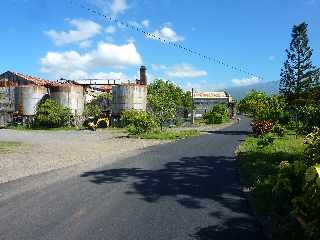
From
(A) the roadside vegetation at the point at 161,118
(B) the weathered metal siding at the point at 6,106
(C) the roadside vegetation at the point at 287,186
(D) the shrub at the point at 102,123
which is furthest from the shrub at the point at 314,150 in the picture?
(B) the weathered metal siding at the point at 6,106

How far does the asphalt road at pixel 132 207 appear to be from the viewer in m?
8.27

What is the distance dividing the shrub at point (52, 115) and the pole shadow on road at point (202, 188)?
110ft

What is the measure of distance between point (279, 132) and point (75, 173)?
2247 cm

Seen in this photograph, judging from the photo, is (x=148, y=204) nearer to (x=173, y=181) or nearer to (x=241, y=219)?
(x=241, y=219)

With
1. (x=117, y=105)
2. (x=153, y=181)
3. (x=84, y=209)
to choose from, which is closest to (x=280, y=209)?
(x=84, y=209)

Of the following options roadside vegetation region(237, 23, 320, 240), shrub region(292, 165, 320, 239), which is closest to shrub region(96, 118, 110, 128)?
roadside vegetation region(237, 23, 320, 240)

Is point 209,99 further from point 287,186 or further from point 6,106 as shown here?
point 287,186

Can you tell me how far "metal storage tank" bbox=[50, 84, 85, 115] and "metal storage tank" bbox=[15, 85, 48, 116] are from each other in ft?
6.66

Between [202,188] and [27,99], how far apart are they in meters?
44.5

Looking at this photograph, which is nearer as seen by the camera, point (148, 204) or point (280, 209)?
point (280, 209)

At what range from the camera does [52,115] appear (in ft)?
163

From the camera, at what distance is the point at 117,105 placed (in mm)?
54062

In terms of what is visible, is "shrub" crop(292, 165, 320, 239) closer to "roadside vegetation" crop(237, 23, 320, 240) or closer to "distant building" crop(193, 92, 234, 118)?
"roadside vegetation" crop(237, 23, 320, 240)

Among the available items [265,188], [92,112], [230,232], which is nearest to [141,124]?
[92,112]
